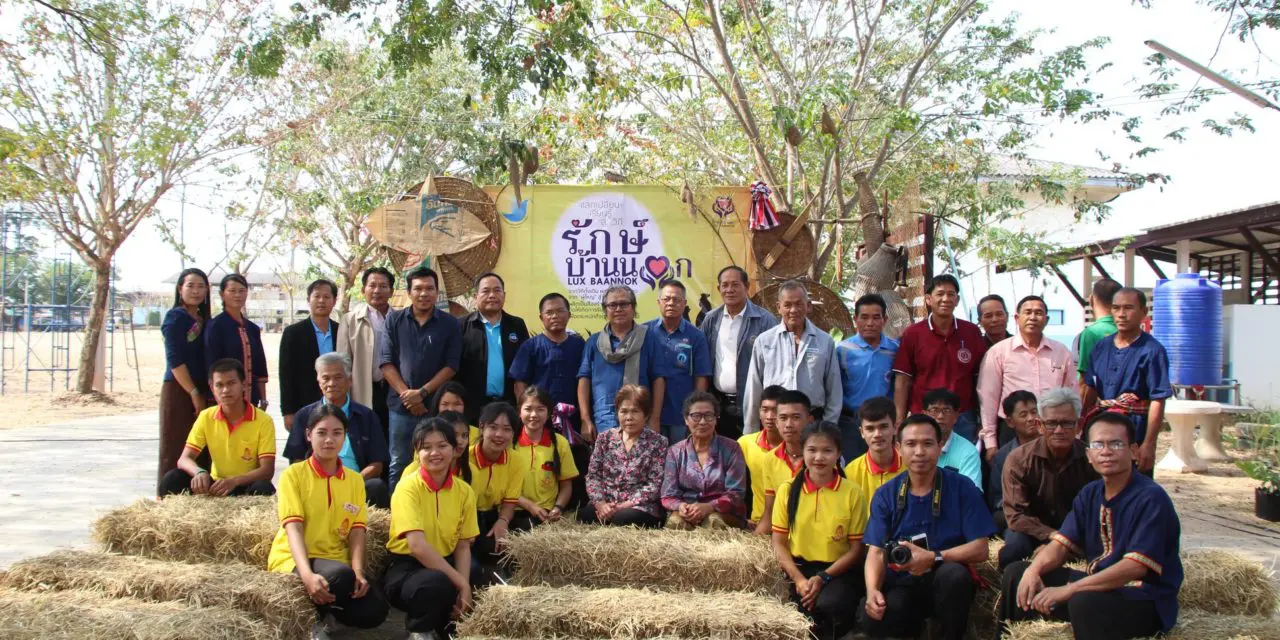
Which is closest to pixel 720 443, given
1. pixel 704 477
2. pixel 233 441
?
pixel 704 477

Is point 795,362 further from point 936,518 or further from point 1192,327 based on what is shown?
point 1192,327

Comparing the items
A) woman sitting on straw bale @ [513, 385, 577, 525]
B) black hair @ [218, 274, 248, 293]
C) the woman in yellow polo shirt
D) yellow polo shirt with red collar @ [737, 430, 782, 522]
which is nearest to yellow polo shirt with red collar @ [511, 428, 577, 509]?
woman sitting on straw bale @ [513, 385, 577, 525]

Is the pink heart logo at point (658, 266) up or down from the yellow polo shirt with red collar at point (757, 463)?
up

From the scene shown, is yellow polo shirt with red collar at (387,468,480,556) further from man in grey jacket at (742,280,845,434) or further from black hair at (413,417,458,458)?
man in grey jacket at (742,280,845,434)

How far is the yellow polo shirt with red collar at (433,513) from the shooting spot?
4.20 metres

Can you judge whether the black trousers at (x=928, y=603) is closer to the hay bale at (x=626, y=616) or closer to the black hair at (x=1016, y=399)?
the hay bale at (x=626, y=616)

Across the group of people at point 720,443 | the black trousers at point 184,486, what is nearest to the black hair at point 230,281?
the group of people at point 720,443

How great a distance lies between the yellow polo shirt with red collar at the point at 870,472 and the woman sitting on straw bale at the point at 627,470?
3.39 ft

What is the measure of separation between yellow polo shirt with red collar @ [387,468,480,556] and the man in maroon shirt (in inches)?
102

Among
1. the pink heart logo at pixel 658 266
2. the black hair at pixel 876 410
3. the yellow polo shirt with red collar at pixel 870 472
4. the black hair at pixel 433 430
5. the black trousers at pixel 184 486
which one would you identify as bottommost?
the black trousers at pixel 184 486

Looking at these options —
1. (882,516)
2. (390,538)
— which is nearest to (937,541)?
(882,516)

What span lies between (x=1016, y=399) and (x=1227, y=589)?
4.05ft

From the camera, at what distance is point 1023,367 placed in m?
5.24

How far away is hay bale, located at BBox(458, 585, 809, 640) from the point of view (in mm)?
3641
